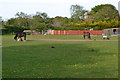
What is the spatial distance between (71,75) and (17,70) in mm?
2276

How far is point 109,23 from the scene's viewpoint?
81688 millimetres

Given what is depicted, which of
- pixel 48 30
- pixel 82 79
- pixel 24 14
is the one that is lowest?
pixel 82 79

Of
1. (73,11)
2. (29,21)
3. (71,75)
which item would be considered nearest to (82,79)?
(71,75)

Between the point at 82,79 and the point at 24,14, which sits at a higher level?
the point at 24,14

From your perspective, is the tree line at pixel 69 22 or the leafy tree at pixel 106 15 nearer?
the tree line at pixel 69 22

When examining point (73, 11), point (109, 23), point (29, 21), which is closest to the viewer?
point (109, 23)

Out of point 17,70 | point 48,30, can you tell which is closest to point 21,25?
point 48,30

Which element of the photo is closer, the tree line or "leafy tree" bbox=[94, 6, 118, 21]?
the tree line

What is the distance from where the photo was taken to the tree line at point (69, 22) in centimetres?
7969

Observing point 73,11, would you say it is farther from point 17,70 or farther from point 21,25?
point 17,70

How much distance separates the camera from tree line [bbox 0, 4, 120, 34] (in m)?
79.7

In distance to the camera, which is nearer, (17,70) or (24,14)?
(17,70)

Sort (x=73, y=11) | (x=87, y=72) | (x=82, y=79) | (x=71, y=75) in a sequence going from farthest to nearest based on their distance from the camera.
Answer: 1. (x=73, y=11)
2. (x=87, y=72)
3. (x=71, y=75)
4. (x=82, y=79)

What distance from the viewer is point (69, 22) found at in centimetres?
9112
